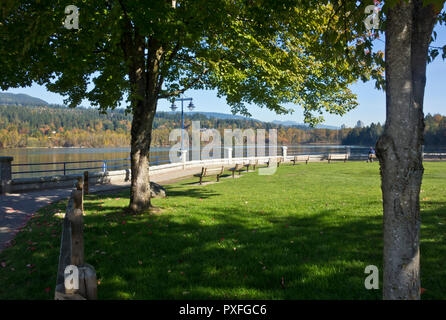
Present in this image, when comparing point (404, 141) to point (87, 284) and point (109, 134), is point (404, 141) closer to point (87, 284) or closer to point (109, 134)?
point (87, 284)

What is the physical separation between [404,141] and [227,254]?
344 cm

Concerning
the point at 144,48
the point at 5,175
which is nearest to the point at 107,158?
the point at 5,175

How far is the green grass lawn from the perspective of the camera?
154 inches

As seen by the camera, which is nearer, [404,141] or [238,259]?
[404,141]

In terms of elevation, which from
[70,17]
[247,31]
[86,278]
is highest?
[247,31]

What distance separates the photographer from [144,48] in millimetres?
9031

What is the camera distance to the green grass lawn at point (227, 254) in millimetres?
3908

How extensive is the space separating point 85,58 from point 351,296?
24.9ft

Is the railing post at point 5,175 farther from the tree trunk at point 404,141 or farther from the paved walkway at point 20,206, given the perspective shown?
the tree trunk at point 404,141

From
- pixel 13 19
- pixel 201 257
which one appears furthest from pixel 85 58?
pixel 201 257

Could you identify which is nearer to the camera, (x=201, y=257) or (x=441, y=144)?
(x=201, y=257)

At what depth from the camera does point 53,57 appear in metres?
7.35

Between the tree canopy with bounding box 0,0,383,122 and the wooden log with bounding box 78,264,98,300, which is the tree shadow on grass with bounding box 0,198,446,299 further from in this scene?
the tree canopy with bounding box 0,0,383,122
